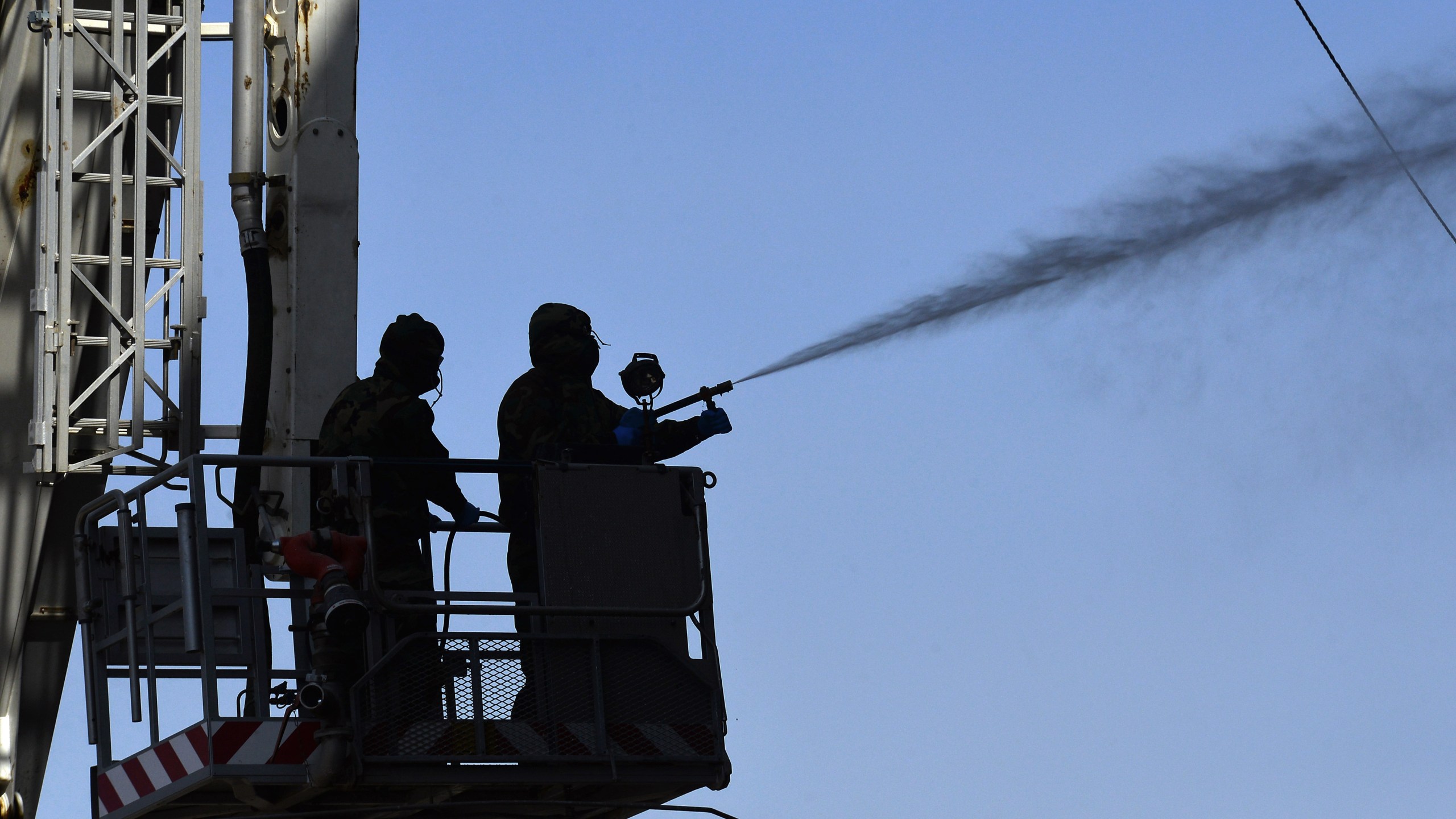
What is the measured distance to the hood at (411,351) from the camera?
9672mm

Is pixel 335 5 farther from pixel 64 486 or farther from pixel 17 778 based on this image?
pixel 17 778

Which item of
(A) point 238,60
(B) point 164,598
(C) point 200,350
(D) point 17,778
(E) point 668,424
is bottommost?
(D) point 17,778

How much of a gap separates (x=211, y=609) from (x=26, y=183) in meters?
5.78

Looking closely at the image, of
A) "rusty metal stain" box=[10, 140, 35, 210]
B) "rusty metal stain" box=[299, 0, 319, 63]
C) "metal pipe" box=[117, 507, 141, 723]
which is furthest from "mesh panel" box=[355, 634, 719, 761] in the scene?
"rusty metal stain" box=[10, 140, 35, 210]

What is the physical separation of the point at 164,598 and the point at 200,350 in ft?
12.1

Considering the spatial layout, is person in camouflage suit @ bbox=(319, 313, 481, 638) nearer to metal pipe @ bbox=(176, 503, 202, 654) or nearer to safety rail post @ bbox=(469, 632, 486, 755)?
safety rail post @ bbox=(469, 632, 486, 755)

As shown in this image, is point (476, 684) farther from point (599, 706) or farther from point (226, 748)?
point (226, 748)

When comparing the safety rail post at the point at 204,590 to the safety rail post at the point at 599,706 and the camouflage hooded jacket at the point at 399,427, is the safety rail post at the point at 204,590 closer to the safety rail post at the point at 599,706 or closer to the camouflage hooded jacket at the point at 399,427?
the camouflage hooded jacket at the point at 399,427

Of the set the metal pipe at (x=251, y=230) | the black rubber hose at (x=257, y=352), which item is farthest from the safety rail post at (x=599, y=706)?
the black rubber hose at (x=257, y=352)

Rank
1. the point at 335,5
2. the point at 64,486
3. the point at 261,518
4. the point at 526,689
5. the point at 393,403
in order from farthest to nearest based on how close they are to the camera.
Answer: the point at 64,486 < the point at 335,5 < the point at 261,518 < the point at 393,403 < the point at 526,689

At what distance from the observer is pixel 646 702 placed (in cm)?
920

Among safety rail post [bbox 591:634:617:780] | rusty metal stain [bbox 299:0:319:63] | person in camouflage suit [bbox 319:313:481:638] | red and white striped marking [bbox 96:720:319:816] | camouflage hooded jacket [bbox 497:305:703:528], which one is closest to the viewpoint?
red and white striped marking [bbox 96:720:319:816]

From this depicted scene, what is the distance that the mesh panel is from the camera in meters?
8.76

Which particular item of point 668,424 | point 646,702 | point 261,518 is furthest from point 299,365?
point 646,702
